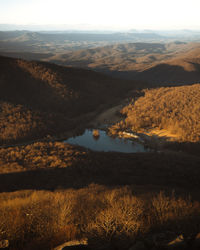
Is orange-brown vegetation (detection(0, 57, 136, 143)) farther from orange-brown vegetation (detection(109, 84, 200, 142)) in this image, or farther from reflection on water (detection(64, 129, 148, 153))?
orange-brown vegetation (detection(109, 84, 200, 142))

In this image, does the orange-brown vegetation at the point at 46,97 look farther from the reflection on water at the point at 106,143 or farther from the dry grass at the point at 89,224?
the dry grass at the point at 89,224

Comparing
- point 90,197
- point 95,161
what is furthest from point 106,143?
point 90,197

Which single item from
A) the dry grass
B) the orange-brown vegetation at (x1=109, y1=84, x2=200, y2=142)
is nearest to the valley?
the dry grass

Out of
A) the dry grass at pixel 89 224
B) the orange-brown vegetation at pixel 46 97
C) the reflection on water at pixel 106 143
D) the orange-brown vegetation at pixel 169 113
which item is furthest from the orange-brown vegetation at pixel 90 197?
the orange-brown vegetation at pixel 169 113

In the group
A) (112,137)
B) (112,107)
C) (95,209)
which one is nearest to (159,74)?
(112,107)

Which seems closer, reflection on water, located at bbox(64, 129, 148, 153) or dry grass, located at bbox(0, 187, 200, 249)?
dry grass, located at bbox(0, 187, 200, 249)

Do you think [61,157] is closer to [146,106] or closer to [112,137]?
[112,137]
